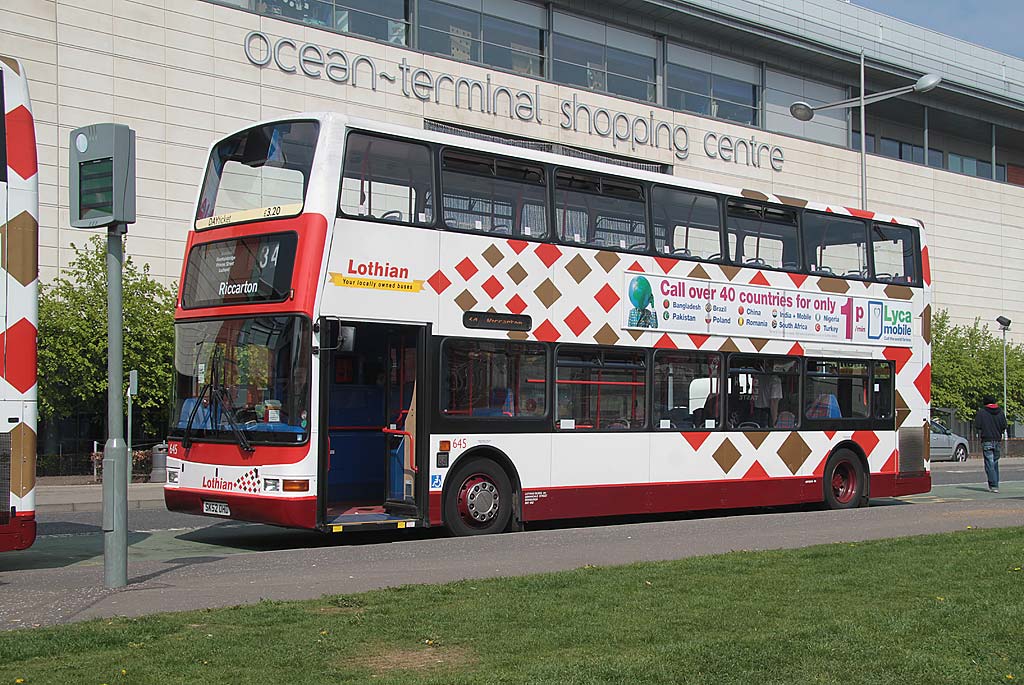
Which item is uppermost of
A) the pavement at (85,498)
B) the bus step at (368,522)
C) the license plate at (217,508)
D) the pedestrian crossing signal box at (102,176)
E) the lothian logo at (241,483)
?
the pedestrian crossing signal box at (102,176)

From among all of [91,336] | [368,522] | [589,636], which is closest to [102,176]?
[589,636]

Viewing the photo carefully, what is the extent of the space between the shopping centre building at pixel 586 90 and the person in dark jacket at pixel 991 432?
67.5 feet

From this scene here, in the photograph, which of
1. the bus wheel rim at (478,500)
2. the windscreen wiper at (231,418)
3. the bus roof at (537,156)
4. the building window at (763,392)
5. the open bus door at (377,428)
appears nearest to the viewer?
the windscreen wiper at (231,418)

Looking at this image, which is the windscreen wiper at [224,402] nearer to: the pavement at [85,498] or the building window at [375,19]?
the pavement at [85,498]

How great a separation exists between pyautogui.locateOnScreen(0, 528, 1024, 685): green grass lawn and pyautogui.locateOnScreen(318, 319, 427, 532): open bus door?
14.3 ft

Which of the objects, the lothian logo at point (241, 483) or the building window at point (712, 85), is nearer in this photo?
the lothian logo at point (241, 483)

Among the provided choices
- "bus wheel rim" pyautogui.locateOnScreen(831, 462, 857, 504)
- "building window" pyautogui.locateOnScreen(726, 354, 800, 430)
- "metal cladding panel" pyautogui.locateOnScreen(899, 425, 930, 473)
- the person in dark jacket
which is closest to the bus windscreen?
"building window" pyautogui.locateOnScreen(726, 354, 800, 430)

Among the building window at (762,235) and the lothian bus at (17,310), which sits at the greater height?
the building window at (762,235)

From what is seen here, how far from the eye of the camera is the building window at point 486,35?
39.8 meters

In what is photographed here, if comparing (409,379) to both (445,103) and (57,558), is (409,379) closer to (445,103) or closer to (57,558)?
(57,558)

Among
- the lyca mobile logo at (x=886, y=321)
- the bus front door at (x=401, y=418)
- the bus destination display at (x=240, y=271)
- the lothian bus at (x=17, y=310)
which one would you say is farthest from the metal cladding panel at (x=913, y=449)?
the lothian bus at (x=17, y=310)

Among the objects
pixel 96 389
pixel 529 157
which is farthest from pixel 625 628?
pixel 96 389

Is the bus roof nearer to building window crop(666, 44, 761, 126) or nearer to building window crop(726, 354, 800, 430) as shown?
building window crop(726, 354, 800, 430)

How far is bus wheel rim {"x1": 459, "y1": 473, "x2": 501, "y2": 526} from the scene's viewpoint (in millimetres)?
14703
